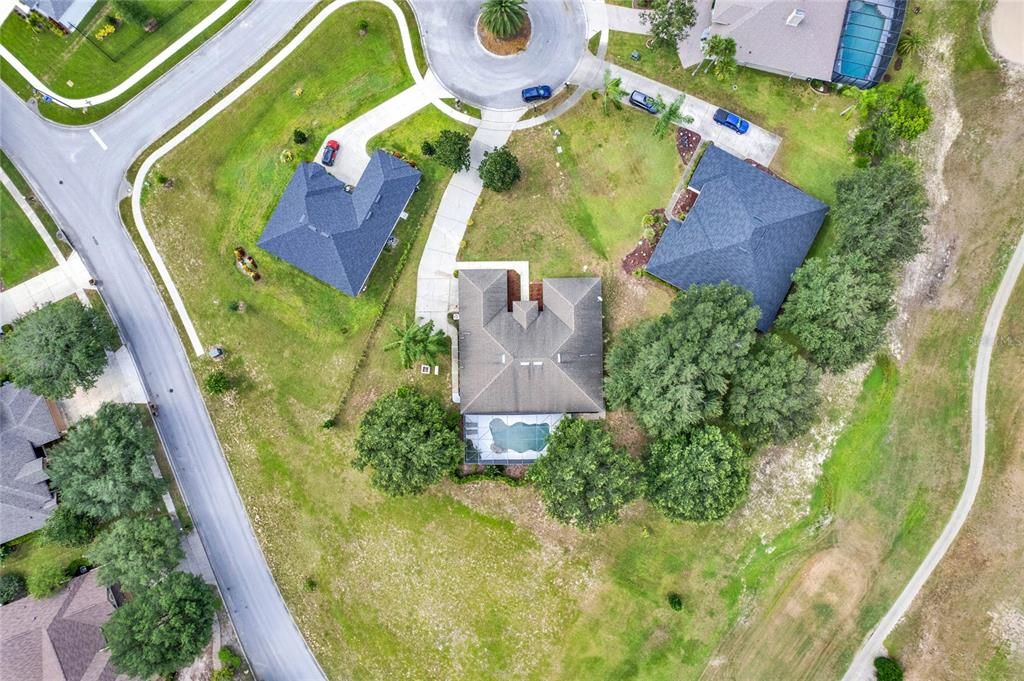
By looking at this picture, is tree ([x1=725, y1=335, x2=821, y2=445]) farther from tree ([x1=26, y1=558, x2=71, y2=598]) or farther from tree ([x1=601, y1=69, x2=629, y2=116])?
tree ([x1=26, y1=558, x2=71, y2=598])

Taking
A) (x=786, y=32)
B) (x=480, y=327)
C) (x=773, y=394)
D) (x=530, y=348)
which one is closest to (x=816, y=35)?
(x=786, y=32)

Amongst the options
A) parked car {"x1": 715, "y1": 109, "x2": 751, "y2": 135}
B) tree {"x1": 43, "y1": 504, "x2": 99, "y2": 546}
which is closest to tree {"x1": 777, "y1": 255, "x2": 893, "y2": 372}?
parked car {"x1": 715, "y1": 109, "x2": 751, "y2": 135}

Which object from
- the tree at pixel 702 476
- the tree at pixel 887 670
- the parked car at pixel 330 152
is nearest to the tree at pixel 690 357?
the tree at pixel 702 476

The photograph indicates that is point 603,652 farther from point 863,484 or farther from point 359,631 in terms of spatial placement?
point 863,484

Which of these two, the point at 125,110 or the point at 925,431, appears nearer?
the point at 925,431

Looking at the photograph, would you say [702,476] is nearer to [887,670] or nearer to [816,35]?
[887,670]

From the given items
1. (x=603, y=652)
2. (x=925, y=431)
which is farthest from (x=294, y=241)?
(x=925, y=431)
